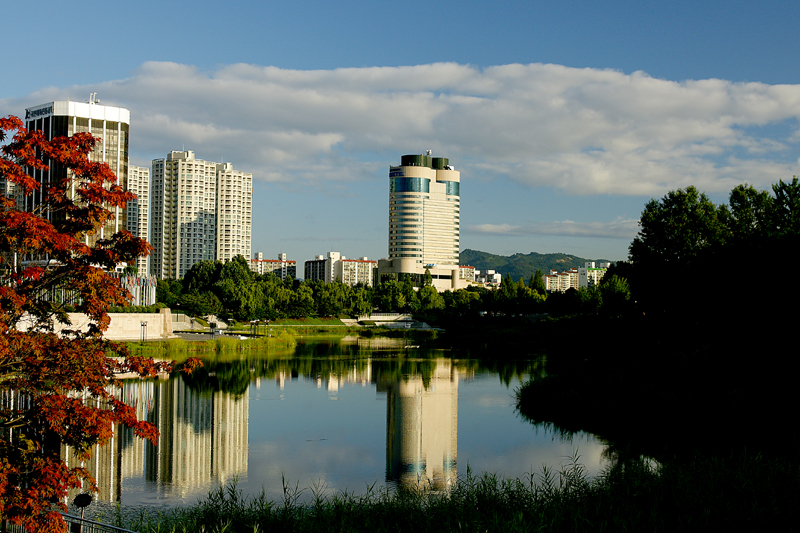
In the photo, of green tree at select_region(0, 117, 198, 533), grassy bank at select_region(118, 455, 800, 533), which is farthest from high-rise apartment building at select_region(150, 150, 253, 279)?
green tree at select_region(0, 117, 198, 533)

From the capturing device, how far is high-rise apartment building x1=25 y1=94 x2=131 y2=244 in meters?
98.8

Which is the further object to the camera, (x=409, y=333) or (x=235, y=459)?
(x=409, y=333)

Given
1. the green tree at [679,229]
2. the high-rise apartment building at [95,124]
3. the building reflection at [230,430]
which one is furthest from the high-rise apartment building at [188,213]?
the green tree at [679,229]

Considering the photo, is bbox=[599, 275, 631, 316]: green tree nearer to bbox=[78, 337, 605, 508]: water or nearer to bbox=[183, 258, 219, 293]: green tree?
bbox=[78, 337, 605, 508]: water

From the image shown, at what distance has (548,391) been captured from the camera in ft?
113

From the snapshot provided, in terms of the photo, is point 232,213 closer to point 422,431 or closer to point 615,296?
point 615,296

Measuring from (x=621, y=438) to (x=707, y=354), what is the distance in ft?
36.0

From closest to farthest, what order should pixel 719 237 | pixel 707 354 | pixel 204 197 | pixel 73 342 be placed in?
1. pixel 73 342
2. pixel 707 354
3. pixel 719 237
4. pixel 204 197

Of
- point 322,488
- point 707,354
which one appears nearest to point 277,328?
point 707,354

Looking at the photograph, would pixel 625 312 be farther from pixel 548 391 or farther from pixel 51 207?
pixel 51 207

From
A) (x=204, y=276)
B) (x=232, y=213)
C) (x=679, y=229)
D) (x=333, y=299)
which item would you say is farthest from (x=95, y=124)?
(x=679, y=229)

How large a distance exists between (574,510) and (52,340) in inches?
417

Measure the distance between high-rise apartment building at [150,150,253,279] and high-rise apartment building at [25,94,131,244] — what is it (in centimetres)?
6538

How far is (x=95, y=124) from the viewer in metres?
102
